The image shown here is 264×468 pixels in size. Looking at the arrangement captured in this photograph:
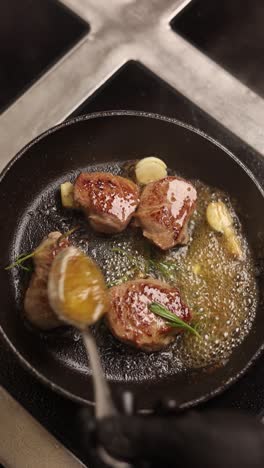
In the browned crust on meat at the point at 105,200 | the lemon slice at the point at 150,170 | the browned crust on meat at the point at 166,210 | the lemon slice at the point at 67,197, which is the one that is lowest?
the lemon slice at the point at 67,197

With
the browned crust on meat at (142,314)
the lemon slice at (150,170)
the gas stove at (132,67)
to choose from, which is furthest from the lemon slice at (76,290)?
the gas stove at (132,67)

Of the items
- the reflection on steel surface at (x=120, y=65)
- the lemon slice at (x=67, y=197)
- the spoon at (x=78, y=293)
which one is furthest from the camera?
the reflection on steel surface at (x=120, y=65)

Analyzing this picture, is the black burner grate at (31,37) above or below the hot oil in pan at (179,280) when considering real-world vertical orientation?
above

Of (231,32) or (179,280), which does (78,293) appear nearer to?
(179,280)

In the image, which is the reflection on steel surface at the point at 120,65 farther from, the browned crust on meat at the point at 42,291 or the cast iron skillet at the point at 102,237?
the browned crust on meat at the point at 42,291

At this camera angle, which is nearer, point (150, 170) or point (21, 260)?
point (21, 260)

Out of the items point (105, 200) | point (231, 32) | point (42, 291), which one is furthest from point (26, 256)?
point (231, 32)

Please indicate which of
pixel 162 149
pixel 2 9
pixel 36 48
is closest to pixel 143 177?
pixel 162 149

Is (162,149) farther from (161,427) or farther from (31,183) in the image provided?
(161,427)
